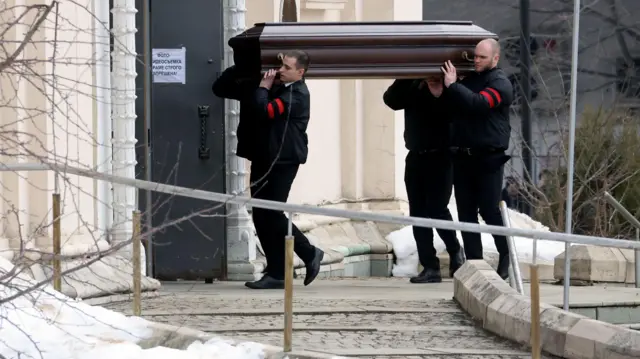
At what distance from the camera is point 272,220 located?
1136cm

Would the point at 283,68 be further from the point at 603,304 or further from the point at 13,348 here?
the point at 13,348

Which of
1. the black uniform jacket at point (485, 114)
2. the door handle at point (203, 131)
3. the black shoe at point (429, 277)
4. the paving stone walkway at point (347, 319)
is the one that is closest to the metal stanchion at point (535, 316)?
the paving stone walkway at point (347, 319)

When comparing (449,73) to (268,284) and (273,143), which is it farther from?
(268,284)

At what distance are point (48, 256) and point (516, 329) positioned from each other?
2930mm

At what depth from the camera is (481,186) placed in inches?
453

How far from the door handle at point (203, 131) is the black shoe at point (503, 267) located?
2.25 meters

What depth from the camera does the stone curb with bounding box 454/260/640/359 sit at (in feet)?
27.2

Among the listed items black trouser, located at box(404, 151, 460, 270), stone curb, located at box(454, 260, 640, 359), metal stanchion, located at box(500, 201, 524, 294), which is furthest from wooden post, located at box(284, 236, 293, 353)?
black trouser, located at box(404, 151, 460, 270)

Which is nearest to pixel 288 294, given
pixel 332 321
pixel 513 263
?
pixel 332 321

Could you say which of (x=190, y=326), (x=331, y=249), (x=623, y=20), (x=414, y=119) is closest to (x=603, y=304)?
(x=414, y=119)

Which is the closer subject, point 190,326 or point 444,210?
point 190,326

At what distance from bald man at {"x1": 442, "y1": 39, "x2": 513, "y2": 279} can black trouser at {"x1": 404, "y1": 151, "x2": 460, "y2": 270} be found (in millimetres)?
304

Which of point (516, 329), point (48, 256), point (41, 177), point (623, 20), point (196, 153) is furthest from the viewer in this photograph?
point (623, 20)

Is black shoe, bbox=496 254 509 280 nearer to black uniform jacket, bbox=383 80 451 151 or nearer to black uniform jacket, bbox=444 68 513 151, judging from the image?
black uniform jacket, bbox=444 68 513 151
